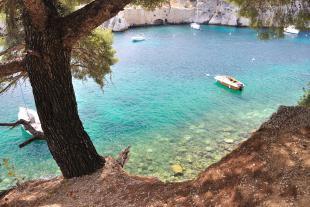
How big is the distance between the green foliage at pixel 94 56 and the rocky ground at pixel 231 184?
3.17 m

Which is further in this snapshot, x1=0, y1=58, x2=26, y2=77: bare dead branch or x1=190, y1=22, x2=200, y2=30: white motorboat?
x1=190, y1=22, x2=200, y2=30: white motorboat

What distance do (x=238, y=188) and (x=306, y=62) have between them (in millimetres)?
37166

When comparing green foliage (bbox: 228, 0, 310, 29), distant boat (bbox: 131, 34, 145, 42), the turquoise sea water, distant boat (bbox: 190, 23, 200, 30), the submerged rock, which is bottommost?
the submerged rock

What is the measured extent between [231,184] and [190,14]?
64.0m

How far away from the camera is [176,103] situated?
2859 cm

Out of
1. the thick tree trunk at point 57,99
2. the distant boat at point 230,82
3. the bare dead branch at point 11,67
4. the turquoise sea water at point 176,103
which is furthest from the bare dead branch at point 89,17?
the distant boat at point 230,82

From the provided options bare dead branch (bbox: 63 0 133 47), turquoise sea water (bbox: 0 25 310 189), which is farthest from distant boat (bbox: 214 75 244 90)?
bare dead branch (bbox: 63 0 133 47)

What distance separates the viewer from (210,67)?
38.3 meters

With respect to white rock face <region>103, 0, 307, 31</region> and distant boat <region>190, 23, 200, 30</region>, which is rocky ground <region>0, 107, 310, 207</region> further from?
white rock face <region>103, 0, 307, 31</region>

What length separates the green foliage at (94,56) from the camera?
10.2 meters

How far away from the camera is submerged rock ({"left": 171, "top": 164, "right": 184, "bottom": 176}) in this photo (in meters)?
18.4

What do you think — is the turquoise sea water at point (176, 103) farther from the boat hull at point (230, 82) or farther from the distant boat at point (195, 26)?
the distant boat at point (195, 26)

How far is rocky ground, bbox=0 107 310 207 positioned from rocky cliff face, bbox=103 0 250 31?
183ft

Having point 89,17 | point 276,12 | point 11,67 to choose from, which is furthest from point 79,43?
point 276,12
